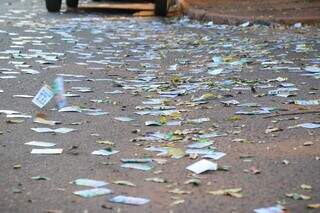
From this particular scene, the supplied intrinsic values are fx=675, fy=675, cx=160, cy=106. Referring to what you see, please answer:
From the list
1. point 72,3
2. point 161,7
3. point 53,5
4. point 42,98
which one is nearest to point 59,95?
point 42,98

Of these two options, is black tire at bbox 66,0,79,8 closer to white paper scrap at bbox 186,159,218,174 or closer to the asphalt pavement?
the asphalt pavement

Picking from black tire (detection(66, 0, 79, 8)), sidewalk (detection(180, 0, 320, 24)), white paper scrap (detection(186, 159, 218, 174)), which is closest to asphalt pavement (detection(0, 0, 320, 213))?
white paper scrap (detection(186, 159, 218, 174))

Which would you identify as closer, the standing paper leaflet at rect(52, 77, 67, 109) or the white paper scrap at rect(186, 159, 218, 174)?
the white paper scrap at rect(186, 159, 218, 174)

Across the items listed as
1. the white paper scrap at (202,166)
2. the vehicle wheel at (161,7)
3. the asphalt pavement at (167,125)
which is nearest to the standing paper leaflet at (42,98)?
the asphalt pavement at (167,125)

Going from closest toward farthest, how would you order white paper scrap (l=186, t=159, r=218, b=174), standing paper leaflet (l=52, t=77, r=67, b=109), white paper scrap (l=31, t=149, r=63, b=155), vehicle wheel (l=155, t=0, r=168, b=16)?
white paper scrap (l=186, t=159, r=218, b=174), white paper scrap (l=31, t=149, r=63, b=155), standing paper leaflet (l=52, t=77, r=67, b=109), vehicle wheel (l=155, t=0, r=168, b=16)

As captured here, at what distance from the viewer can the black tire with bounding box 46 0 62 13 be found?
15.2m

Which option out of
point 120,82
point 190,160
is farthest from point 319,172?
point 120,82

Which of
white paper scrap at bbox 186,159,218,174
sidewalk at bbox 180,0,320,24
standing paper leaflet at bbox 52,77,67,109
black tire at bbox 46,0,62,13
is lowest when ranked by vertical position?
black tire at bbox 46,0,62,13

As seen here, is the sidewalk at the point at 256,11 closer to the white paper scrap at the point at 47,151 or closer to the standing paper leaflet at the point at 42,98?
the standing paper leaflet at the point at 42,98

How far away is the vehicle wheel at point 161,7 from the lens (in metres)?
13.8

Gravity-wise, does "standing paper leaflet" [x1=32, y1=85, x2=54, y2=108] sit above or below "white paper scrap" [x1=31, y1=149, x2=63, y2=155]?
Result: above

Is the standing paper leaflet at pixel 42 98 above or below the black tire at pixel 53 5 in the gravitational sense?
above

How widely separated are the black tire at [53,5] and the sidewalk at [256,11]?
9.75 ft

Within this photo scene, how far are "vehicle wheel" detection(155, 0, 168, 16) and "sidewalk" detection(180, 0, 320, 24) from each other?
0.39 m
